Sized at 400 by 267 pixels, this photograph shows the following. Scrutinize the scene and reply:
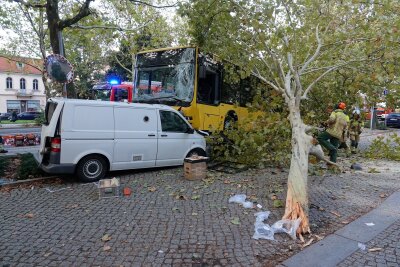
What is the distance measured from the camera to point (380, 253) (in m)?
4.06

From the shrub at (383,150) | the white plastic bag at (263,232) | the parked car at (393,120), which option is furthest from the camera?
the parked car at (393,120)

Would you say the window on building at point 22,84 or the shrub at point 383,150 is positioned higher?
the window on building at point 22,84

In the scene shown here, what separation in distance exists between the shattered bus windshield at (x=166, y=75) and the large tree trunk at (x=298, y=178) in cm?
380

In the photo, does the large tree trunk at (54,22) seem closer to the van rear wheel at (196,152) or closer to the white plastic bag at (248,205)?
the van rear wheel at (196,152)

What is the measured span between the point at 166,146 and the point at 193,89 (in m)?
1.82

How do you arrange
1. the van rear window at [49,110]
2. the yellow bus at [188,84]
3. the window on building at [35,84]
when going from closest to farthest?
the van rear window at [49,110] < the yellow bus at [188,84] < the window on building at [35,84]

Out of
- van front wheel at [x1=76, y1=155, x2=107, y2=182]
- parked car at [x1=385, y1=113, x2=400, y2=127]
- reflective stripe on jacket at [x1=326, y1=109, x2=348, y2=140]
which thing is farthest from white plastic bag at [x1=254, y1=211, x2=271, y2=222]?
parked car at [x1=385, y1=113, x2=400, y2=127]

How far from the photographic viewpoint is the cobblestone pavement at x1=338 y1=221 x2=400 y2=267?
3.81 metres

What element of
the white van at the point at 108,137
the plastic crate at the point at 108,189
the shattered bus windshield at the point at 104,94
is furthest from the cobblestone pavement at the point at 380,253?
the shattered bus windshield at the point at 104,94

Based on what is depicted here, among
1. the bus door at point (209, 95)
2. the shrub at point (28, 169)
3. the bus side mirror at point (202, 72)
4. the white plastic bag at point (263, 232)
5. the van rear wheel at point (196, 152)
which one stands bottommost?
the white plastic bag at point (263, 232)

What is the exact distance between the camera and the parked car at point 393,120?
2647 centimetres

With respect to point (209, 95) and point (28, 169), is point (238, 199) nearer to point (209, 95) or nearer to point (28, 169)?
point (209, 95)

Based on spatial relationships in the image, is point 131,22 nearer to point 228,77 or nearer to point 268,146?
point 228,77

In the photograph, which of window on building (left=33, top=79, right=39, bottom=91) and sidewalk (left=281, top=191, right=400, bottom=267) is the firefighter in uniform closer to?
sidewalk (left=281, top=191, right=400, bottom=267)
